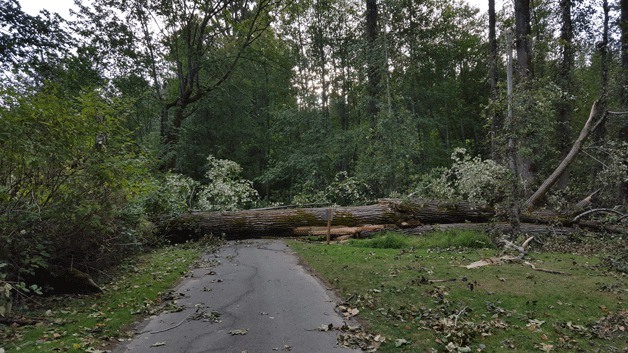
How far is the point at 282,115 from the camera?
2153cm

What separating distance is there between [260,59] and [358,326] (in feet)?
67.3

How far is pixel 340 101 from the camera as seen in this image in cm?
2483

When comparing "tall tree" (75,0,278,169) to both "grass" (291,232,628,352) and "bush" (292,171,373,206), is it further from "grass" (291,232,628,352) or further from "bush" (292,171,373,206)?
Answer: "grass" (291,232,628,352)

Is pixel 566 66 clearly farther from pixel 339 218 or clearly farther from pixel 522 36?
pixel 339 218

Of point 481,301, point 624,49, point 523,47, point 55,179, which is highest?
point 624,49

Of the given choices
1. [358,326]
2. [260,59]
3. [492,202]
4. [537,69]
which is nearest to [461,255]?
[492,202]

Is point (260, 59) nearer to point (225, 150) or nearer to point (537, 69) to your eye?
point (225, 150)

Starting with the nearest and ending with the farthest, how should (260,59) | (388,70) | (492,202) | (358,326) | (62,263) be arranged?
(358,326), (62,263), (492,202), (388,70), (260,59)

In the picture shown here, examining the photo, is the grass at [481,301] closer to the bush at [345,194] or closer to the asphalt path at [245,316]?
the asphalt path at [245,316]

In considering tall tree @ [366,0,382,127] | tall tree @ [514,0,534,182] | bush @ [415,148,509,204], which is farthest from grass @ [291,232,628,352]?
tall tree @ [366,0,382,127]

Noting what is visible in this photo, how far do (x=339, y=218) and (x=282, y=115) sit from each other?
11.2 metres

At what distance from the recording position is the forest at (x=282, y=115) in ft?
17.9

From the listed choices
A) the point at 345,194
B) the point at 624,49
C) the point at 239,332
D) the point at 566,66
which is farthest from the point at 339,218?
the point at 624,49

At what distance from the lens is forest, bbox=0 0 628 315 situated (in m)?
5.47
